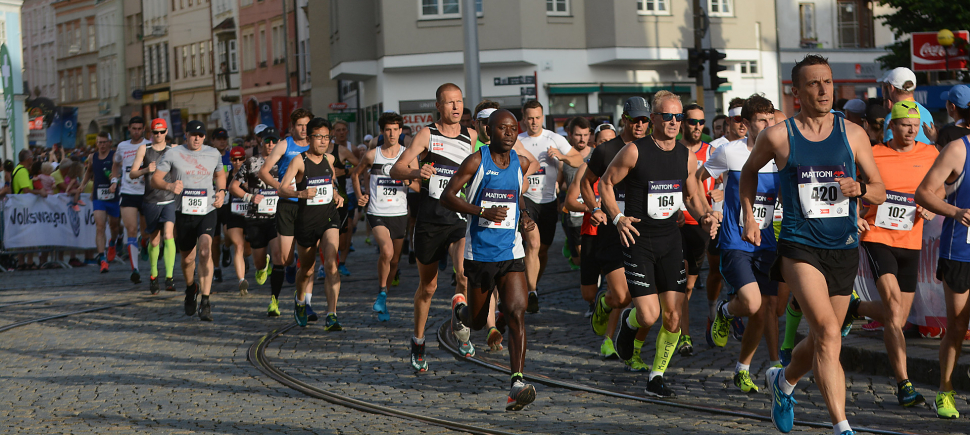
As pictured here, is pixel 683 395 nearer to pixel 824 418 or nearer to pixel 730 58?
pixel 824 418

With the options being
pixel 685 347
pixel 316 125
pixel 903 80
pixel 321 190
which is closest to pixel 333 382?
pixel 685 347

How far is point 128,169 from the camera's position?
52.9ft

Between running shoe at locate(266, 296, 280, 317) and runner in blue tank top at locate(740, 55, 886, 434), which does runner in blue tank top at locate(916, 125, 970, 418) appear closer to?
runner in blue tank top at locate(740, 55, 886, 434)

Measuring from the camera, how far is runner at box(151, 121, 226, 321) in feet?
40.7

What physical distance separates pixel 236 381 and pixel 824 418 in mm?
3965

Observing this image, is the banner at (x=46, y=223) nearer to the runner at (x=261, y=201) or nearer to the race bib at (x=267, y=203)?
the runner at (x=261, y=201)

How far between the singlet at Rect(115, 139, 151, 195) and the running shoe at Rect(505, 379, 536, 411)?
10038mm

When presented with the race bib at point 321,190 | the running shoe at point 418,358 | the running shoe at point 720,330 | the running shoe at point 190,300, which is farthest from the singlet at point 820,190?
the running shoe at point 190,300

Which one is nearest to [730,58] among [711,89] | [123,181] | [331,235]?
[711,89]

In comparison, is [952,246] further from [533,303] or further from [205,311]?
[205,311]

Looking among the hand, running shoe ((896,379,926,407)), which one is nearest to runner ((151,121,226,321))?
the hand

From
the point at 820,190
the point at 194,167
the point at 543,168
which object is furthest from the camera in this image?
the point at 194,167

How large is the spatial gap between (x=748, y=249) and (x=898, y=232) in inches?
36.2

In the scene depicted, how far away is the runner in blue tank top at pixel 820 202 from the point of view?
5688 mm
